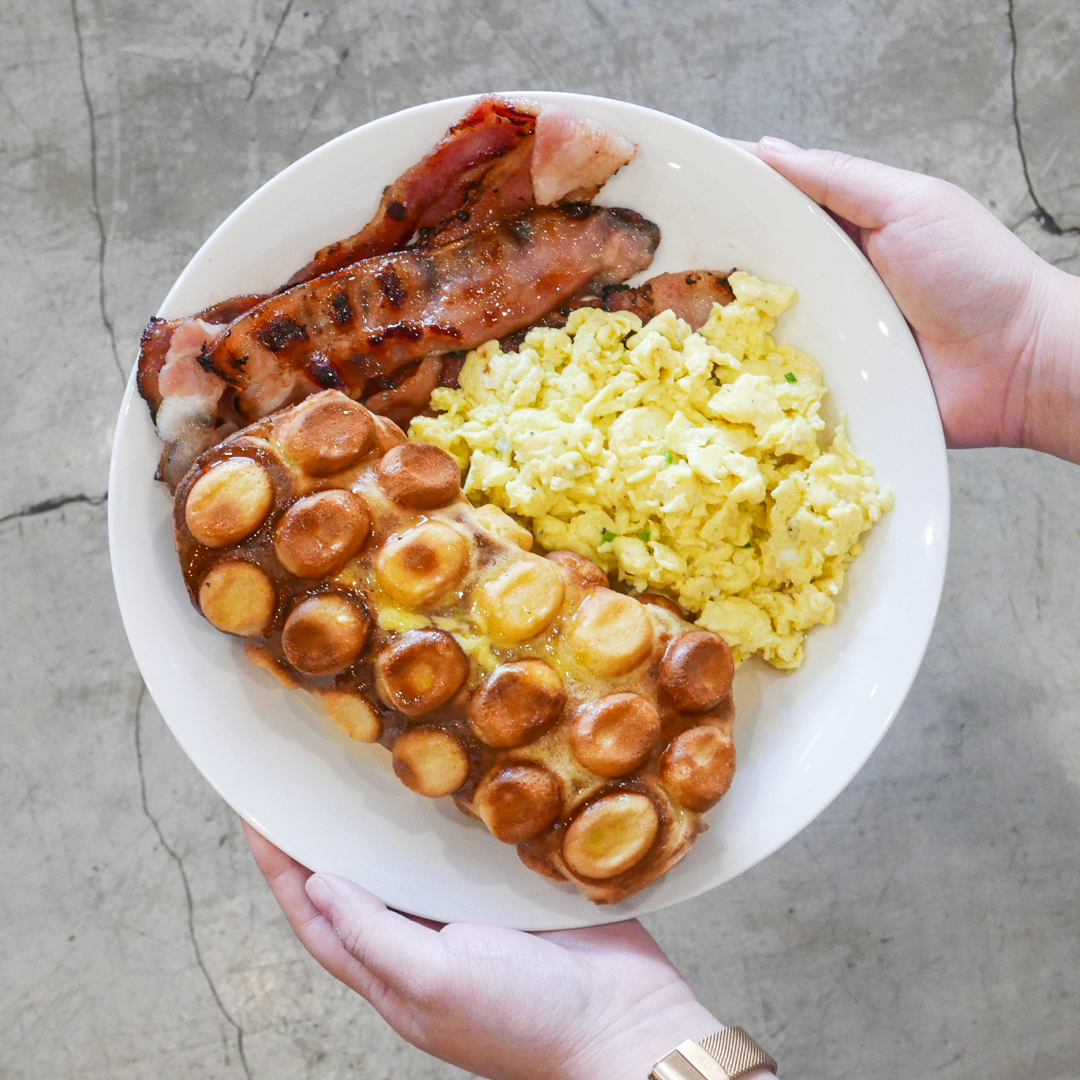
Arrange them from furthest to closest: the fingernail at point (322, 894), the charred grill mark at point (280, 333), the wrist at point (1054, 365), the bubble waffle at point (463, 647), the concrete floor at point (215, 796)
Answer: the concrete floor at point (215, 796) < the wrist at point (1054, 365) < the charred grill mark at point (280, 333) < the fingernail at point (322, 894) < the bubble waffle at point (463, 647)

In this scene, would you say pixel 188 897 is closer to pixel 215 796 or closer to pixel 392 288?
pixel 215 796

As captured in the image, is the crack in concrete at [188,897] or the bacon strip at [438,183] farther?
the crack in concrete at [188,897]

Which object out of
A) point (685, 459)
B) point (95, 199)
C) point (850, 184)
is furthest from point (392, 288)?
point (95, 199)

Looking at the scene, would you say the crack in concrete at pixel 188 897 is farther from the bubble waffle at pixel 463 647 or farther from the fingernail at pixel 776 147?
the fingernail at pixel 776 147

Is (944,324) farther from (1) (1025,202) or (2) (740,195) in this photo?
(1) (1025,202)

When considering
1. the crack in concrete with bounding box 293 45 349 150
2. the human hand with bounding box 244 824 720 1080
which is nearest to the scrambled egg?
the human hand with bounding box 244 824 720 1080

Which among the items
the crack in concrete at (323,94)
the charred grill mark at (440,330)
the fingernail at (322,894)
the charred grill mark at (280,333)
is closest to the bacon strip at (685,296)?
the charred grill mark at (440,330)
